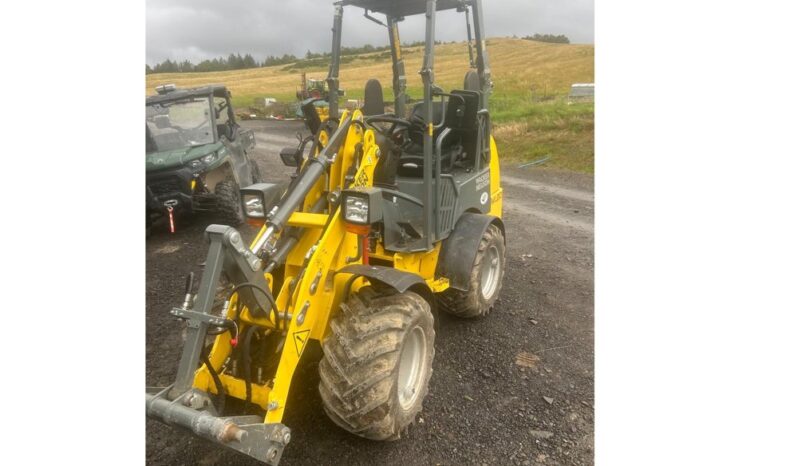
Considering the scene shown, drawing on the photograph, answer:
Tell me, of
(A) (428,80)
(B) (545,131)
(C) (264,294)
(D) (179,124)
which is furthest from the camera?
(D) (179,124)

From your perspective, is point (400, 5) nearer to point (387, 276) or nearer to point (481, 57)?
point (481, 57)

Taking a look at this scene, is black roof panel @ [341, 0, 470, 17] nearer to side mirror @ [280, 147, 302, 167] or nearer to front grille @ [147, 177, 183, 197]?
side mirror @ [280, 147, 302, 167]

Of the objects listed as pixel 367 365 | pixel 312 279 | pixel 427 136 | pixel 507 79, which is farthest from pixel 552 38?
pixel 367 365

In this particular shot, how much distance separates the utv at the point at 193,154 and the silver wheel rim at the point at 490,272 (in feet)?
10.1

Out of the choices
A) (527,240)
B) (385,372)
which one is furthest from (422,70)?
(527,240)

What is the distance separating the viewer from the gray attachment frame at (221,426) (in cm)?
188

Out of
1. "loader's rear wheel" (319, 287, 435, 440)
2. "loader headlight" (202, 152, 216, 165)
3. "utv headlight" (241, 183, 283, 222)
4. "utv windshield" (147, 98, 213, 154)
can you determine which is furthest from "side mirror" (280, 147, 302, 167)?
"loader headlight" (202, 152, 216, 165)

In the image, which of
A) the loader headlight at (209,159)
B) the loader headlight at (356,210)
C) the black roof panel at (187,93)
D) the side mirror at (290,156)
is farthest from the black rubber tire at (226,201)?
the loader headlight at (356,210)

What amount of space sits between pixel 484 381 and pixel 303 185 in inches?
65.3

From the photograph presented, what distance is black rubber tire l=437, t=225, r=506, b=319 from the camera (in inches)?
143

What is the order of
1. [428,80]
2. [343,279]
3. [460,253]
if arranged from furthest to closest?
1. [460,253]
2. [428,80]
3. [343,279]

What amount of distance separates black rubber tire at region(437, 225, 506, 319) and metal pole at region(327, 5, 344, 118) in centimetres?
142

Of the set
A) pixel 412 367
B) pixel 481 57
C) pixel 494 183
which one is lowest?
pixel 412 367

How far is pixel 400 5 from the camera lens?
3.40 metres
